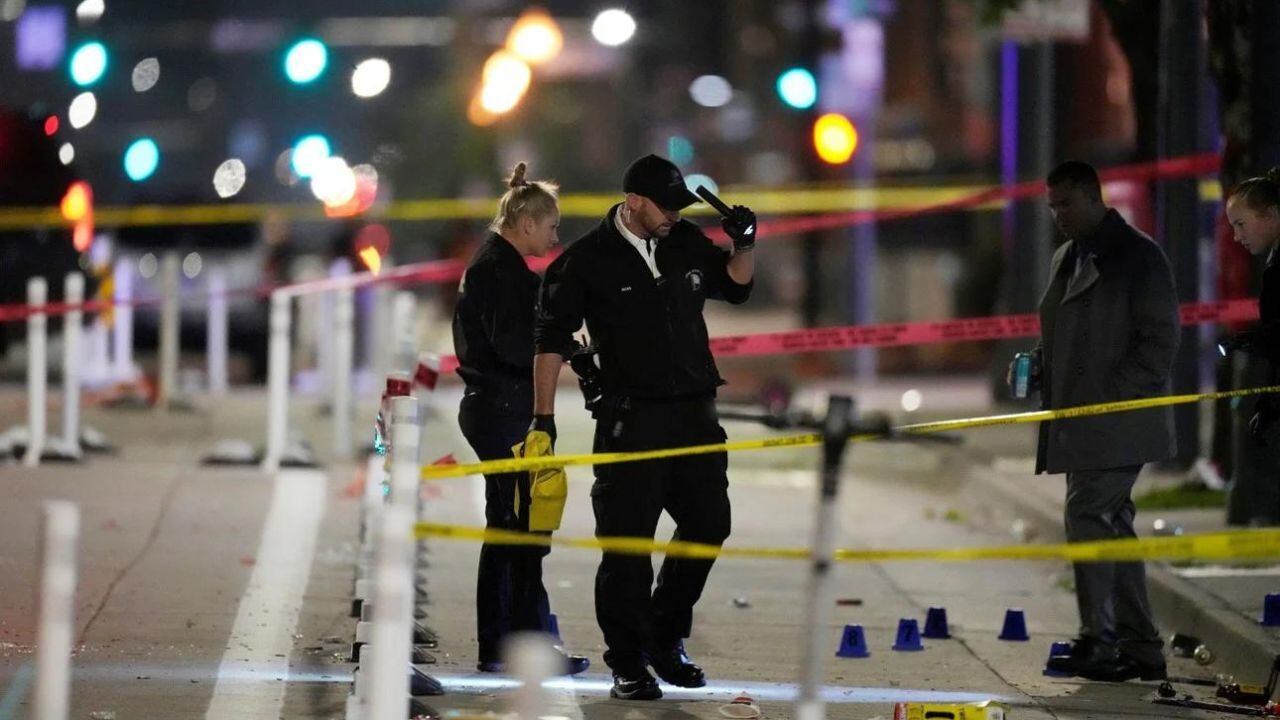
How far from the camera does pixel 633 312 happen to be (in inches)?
293

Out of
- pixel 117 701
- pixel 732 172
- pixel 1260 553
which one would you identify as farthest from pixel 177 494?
pixel 732 172

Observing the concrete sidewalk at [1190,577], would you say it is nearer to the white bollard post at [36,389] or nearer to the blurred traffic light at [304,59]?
the white bollard post at [36,389]

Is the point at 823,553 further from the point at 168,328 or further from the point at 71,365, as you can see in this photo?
the point at 168,328

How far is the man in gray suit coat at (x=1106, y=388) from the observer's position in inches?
316

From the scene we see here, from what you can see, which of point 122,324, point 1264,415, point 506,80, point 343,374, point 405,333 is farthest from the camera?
point 506,80

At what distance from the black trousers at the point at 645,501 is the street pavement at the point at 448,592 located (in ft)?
0.92

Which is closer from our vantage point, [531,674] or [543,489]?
[531,674]

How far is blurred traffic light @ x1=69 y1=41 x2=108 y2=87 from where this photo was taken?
629 inches

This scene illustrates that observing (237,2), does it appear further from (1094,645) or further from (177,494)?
(1094,645)

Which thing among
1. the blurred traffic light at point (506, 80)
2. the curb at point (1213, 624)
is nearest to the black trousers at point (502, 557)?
the curb at point (1213, 624)

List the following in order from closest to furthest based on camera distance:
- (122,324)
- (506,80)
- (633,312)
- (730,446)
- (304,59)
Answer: (730,446) → (633,312) → (304,59) → (122,324) → (506,80)

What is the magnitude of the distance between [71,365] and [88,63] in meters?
3.58

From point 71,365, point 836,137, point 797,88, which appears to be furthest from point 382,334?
point 836,137

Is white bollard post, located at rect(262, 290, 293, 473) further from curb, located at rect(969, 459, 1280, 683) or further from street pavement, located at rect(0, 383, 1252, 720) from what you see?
curb, located at rect(969, 459, 1280, 683)
